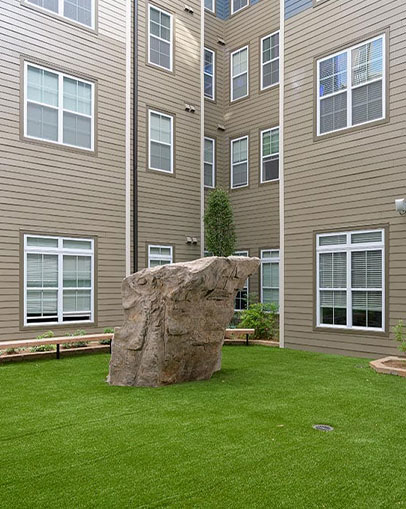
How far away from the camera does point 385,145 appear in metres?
7.90

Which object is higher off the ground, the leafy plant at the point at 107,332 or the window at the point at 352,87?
the window at the point at 352,87

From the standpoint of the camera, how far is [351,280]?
8.23 m

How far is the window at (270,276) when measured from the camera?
36.8ft

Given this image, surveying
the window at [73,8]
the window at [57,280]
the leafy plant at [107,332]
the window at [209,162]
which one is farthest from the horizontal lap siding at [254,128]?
the window at [73,8]

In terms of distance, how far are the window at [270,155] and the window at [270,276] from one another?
1.91 metres

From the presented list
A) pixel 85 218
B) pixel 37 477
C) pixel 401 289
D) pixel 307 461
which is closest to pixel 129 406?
pixel 37 477

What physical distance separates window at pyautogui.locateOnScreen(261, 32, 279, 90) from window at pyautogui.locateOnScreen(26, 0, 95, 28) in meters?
4.40

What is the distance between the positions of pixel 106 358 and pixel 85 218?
10.2 feet

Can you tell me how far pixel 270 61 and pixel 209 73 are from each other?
189cm

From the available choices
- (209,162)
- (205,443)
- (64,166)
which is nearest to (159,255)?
(64,166)

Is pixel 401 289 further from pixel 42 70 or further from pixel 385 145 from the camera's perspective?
pixel 42 70

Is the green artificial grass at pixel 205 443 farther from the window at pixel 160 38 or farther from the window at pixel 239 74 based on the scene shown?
the window at pixel 239 74

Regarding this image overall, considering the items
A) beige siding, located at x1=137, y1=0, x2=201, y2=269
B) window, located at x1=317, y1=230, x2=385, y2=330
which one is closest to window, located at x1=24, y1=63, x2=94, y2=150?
beige siding, located at x1=137, y1=0, x2=201, y2=269

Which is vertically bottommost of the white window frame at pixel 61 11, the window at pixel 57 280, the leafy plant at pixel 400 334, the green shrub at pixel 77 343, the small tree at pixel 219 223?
the green shrub at pixel 77 343
